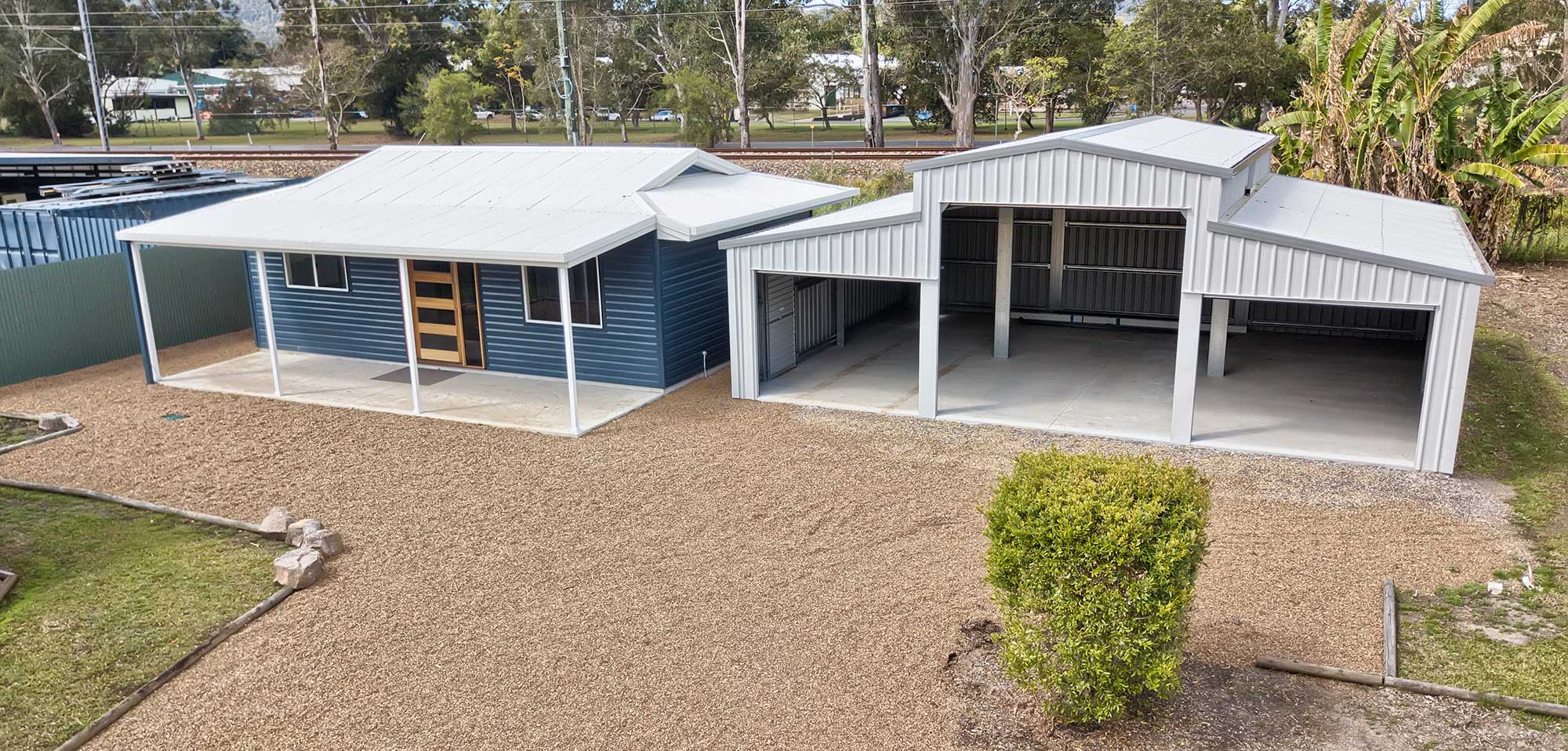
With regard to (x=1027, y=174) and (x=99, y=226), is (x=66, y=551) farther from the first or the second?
(x=99, y=226)

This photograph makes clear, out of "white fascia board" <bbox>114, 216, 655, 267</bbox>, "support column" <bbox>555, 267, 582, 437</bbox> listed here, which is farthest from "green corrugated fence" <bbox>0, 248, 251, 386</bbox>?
"support column" <bbox>555, 267, 582, 437</bbox>

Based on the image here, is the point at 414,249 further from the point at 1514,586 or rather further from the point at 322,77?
the point at 322,77

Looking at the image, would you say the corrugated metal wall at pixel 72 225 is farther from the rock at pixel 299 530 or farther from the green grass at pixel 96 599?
the rock at pixel 299 530

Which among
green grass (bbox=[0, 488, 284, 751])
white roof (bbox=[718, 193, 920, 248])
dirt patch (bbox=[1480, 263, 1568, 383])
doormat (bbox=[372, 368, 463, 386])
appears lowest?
doormat (bbox=[372, 368, 463, 386])

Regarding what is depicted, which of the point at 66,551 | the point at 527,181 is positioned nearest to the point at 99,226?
the point at 527,181

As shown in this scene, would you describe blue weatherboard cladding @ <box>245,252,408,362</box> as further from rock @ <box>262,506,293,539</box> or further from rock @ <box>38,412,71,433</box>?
rock @ <box>262,506,293,539</box>
